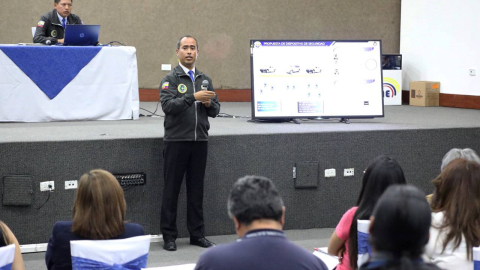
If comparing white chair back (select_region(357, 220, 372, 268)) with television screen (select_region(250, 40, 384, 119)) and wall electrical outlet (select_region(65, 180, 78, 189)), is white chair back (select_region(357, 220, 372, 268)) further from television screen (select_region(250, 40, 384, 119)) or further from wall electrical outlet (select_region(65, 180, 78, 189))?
television screen (select_region(250, 40, 384, 119))

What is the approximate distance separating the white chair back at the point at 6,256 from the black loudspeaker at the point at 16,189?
Answer: 7.62 feet

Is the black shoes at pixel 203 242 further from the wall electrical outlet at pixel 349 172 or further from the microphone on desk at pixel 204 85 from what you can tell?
the wall electrical outlet at pixel 349 172

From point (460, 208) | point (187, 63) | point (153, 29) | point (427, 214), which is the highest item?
point (153, 29)

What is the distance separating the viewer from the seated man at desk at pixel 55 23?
246 inches

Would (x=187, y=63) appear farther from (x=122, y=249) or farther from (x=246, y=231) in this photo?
(x=246, y=231)

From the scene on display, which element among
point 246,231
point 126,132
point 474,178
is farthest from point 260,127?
point 246,231

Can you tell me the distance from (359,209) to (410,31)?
7.55 m

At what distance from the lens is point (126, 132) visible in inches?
203

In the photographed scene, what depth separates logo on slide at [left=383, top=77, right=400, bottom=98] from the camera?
30.5ft

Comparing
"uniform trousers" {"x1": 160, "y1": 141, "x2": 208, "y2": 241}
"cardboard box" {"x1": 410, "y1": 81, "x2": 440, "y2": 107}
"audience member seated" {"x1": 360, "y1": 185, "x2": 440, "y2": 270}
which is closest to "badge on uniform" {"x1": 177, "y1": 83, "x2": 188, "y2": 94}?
"uniform trousers" {"x1": 160, "y1": 141, "x2": 208, "y2": 241}

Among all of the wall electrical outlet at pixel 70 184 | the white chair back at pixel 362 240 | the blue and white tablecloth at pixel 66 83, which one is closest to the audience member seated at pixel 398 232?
the white chair back at pixel 362 240

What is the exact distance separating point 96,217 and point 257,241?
1012 millimetres

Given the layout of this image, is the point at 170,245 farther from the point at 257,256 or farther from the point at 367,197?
the point at 257,256

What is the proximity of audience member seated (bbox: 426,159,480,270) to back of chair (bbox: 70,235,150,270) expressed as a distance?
46.3 inches
